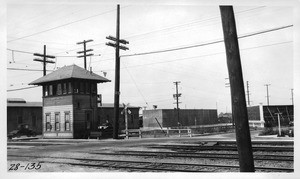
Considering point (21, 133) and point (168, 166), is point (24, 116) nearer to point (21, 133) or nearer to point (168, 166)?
point (21, 133)

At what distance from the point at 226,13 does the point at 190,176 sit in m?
4.56

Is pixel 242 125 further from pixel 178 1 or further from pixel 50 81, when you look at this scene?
pixel 50 81

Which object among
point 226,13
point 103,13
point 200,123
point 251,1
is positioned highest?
point 103,13

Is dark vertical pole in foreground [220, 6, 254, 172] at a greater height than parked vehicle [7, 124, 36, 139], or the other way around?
dark vertical pole in foreground [220, 6, 254, 172]

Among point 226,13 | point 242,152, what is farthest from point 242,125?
point 226,13

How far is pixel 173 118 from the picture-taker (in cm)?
5825

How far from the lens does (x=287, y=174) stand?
8.10 metres

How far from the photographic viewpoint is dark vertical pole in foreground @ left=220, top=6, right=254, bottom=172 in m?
6.28

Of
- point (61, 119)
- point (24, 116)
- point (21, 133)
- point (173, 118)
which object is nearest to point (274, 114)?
point (173, 118)

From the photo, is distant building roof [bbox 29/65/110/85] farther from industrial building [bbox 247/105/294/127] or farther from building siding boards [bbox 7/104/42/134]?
industrial building [bbox 247/105/294/127]

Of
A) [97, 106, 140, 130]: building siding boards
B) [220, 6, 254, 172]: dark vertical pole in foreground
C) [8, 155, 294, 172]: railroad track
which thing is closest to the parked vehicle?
[97, 106, 140, 130]: building siding boards

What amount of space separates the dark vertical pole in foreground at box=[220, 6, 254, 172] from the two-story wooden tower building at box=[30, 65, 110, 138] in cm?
2183

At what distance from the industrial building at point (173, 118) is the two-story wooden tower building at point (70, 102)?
93.7 ft

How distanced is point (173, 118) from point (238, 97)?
172 ft
